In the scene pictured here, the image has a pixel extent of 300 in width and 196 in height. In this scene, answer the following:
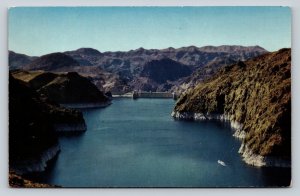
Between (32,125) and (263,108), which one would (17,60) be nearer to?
(32,125)

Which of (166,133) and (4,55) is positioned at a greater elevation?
(4,55)

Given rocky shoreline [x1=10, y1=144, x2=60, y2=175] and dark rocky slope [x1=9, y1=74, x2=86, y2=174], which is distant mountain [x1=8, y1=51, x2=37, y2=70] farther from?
rocky shoreline [x1=10, y1=144, x2=60, y2=175]

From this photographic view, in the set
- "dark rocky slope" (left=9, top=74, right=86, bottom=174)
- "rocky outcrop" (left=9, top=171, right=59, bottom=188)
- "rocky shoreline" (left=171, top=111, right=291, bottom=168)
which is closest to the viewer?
"rocky outcrop" (left=9, top=171, right=59, bottom=188)

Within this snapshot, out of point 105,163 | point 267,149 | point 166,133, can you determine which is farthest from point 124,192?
point 267,149

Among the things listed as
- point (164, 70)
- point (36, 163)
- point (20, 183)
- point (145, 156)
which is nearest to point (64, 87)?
point (36, 163)

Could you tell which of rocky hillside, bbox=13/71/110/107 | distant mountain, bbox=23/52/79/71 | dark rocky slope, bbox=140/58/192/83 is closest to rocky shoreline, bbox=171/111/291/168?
dark rocky slope, bbox=140/58/192/83

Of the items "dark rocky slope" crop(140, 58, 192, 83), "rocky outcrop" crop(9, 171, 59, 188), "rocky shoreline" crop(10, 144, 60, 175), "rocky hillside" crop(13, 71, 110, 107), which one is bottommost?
"rocky outcrop" crop(9, 171, 59, 188)

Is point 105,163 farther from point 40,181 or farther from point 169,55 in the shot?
point 169,55
